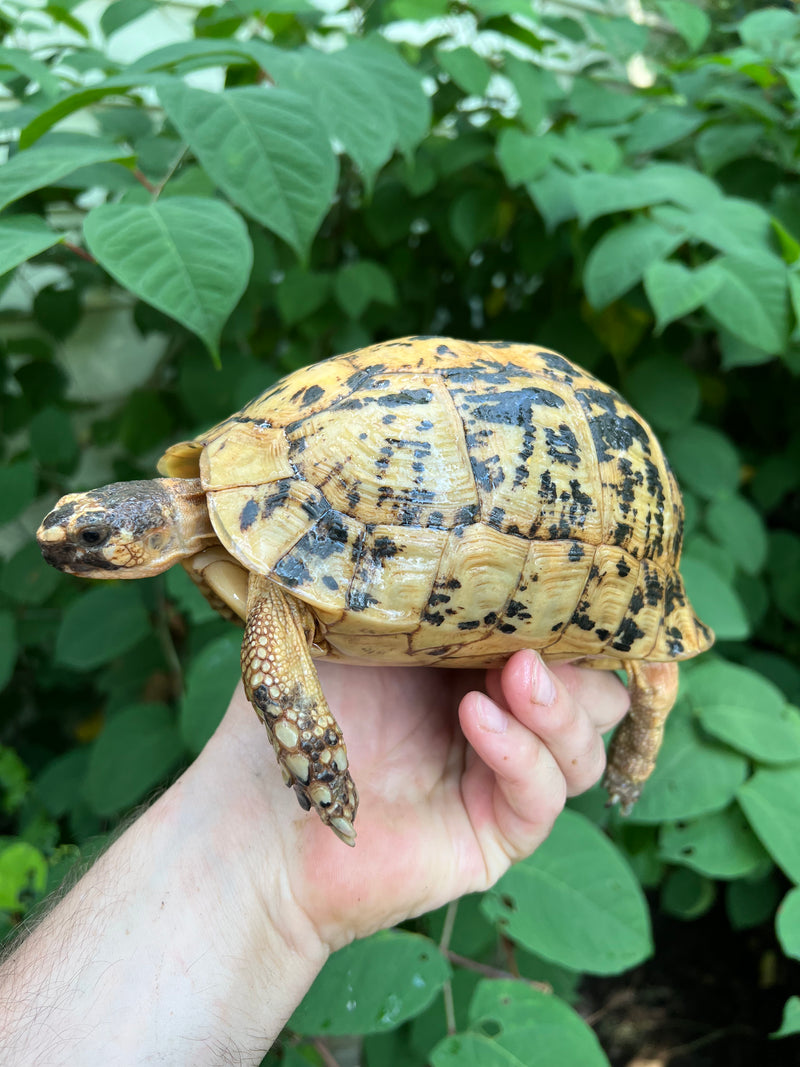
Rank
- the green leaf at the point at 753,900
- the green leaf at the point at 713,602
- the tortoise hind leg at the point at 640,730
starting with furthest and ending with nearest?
the green leaf at the point at 753,900 → the green leaf at the point at 713,602 → the tortoise hind leg at the point at 640,730

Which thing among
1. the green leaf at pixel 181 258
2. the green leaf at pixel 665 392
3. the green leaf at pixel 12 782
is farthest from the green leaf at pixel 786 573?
the green leaf at pixel 12 782

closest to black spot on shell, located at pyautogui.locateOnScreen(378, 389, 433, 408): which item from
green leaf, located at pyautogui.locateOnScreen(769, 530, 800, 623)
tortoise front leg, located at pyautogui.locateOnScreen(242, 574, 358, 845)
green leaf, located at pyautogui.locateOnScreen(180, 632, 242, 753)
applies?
tortoise front leg, located at pyautogui.locateOnScreen(242, 574, 358, 845)

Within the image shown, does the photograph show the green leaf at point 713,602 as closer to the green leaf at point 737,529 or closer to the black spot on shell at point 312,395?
the green leaf at point 737,529

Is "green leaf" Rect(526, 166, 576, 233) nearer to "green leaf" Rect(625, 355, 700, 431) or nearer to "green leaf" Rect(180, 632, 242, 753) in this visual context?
"green leaf" Rect(625, 355, 700, 431)

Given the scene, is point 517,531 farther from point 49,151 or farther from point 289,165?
point 49,151

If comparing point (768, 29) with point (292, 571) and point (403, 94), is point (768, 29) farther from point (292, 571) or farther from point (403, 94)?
point (292, 571)

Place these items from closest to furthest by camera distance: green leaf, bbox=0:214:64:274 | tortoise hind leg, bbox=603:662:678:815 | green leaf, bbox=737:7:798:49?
green leaf, bbox=0:214:64:274, tortoise hind leg, bbox=603:662:678:815, green leaf, bbox=737:7:798:49

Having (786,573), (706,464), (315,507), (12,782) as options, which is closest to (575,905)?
(315,507)
